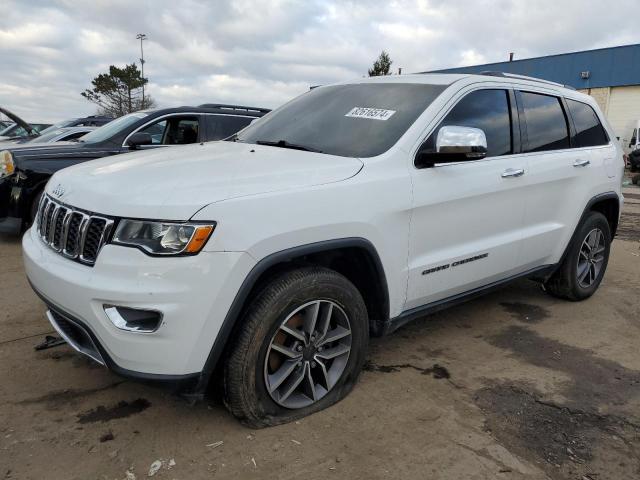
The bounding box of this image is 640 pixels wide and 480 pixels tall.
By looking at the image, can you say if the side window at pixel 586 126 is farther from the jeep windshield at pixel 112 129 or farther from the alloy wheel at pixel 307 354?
the jeep windshield at pixel 112 129

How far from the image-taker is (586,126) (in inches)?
178

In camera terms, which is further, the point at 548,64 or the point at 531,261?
the point at 548,64

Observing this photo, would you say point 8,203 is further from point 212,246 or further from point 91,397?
point 212,246

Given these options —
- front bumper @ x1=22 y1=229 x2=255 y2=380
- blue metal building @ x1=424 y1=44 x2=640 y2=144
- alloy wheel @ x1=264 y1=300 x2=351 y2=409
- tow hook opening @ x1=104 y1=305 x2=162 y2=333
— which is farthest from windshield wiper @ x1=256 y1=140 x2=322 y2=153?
blue metal building @ x1=424 y1=44 x2=640 y2=144

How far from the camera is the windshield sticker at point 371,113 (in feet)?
10.6

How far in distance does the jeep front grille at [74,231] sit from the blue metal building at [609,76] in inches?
1082

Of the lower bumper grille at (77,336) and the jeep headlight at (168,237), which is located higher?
the jeep headlight at (168,237)

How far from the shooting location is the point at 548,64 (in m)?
30.1

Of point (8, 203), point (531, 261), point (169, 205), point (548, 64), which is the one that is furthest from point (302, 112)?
point (548, 64)

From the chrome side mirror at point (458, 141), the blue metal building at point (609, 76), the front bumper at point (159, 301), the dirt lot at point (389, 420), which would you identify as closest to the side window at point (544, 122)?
the chrome side mirror at point (458, 141)

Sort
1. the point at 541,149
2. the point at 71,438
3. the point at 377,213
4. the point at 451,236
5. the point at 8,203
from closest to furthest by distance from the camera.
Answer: the point at 71,438
the point at 377,213
the point at 451,236
the point at 541,149
the point at 8,203

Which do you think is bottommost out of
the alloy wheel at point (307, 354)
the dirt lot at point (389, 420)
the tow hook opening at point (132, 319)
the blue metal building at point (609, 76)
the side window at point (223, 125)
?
the dirt lot at point (389, 420)

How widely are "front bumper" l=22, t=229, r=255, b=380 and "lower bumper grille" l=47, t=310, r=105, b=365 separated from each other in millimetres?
53

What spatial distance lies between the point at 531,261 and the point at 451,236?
3.74ft
